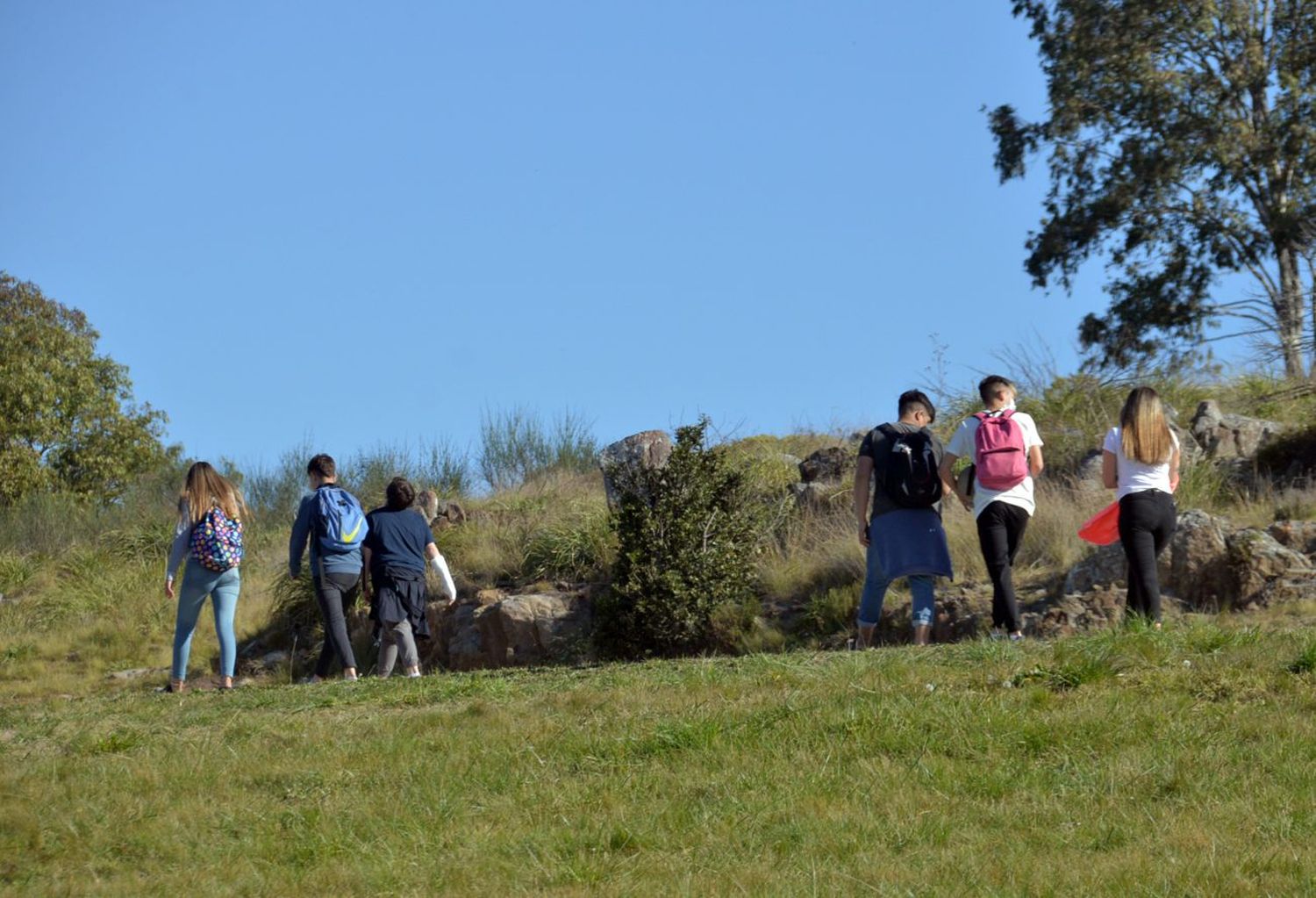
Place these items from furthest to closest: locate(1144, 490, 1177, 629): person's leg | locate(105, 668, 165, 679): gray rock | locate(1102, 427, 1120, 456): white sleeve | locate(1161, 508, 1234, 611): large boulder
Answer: locate(105, 668, 165, 679): gray rock
locate(1161, 508, 1234, 611): large boulder
locate(1102, 427, 1120, 456): white sleeve
locate(1144, 490, 1177, 629): person's leg

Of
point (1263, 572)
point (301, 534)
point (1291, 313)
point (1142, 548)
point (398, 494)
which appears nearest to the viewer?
point (1142, 548)

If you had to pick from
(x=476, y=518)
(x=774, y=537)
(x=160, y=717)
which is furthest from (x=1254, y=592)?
(x=476, y=518)

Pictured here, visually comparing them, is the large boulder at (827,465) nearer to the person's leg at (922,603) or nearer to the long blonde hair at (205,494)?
the person's leg at (922,603)

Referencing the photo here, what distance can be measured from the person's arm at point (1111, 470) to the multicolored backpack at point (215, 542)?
6.14m

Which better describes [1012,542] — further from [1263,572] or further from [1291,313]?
[1291,313]

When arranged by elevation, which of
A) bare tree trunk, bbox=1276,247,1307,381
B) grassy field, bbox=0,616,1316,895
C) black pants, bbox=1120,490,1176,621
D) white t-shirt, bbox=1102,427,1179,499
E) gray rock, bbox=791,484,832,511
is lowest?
grassy field, bbox=0,616,1316,895

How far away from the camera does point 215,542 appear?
11.4 metres

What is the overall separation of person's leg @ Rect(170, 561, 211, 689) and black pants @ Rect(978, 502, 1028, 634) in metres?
5.64

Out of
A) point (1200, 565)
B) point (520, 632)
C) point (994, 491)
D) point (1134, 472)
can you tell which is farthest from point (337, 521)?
point (1200, 565)

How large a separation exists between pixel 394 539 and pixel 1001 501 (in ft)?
15.8

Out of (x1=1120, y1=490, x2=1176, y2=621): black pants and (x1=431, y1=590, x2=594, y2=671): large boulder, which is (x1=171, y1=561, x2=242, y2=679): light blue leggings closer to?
(x1=431, y1=590, x2=594, y2=671): large boulder

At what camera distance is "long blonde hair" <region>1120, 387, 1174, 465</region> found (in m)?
9.61

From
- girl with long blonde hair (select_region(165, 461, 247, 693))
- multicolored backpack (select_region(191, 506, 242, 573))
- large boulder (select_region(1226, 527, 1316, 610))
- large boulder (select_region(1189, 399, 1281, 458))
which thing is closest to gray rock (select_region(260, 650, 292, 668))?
girl with long blonde hair (select_region(165, 461, 247, 693))

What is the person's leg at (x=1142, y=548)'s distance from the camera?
31.6 ft
